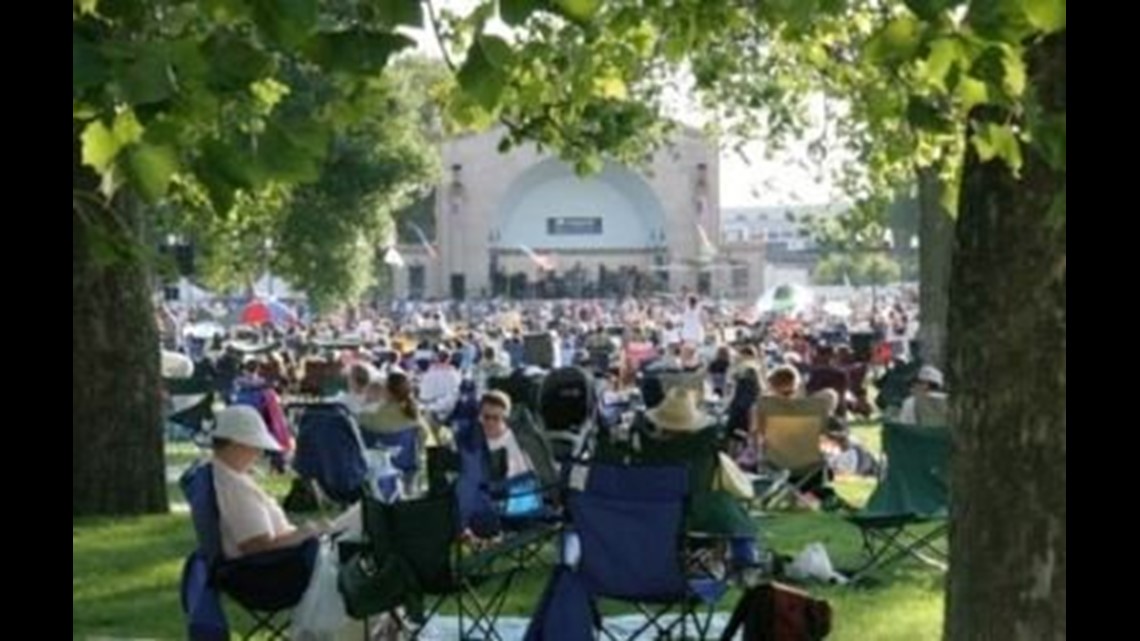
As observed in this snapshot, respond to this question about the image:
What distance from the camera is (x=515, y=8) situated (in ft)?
12.0

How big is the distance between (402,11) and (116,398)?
10.9 metres

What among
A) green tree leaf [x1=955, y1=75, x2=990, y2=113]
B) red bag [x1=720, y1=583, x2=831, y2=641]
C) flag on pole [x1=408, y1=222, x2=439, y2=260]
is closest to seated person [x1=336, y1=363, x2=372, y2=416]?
red bag [x1=720, y1=583, x2=831, y2=641]

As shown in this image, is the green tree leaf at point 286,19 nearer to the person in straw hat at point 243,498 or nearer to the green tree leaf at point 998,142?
the green tree leaf at point 998,142

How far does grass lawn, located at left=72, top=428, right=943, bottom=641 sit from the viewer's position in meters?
9.39

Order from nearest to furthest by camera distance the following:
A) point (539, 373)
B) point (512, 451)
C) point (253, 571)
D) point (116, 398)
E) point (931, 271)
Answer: point (253, 571)
point (512, 451)
point (116, 398)
point (539, 373)
point (931, 271)

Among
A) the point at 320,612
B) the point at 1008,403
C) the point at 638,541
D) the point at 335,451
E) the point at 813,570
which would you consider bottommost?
the point at 813,570

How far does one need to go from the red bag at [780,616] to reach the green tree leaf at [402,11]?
381 cm

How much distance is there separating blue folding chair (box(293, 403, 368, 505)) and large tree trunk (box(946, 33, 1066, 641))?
7032 mm

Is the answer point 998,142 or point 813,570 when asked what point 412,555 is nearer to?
point 813,570

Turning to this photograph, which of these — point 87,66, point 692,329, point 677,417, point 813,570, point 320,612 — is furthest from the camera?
point 692,329

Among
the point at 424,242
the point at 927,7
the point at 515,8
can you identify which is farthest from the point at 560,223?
the point at 515,8

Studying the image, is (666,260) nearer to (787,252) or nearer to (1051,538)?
(787,252)

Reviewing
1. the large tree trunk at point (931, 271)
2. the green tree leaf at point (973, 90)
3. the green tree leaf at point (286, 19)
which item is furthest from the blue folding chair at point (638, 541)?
the large tree trunk at point (931, 271)
